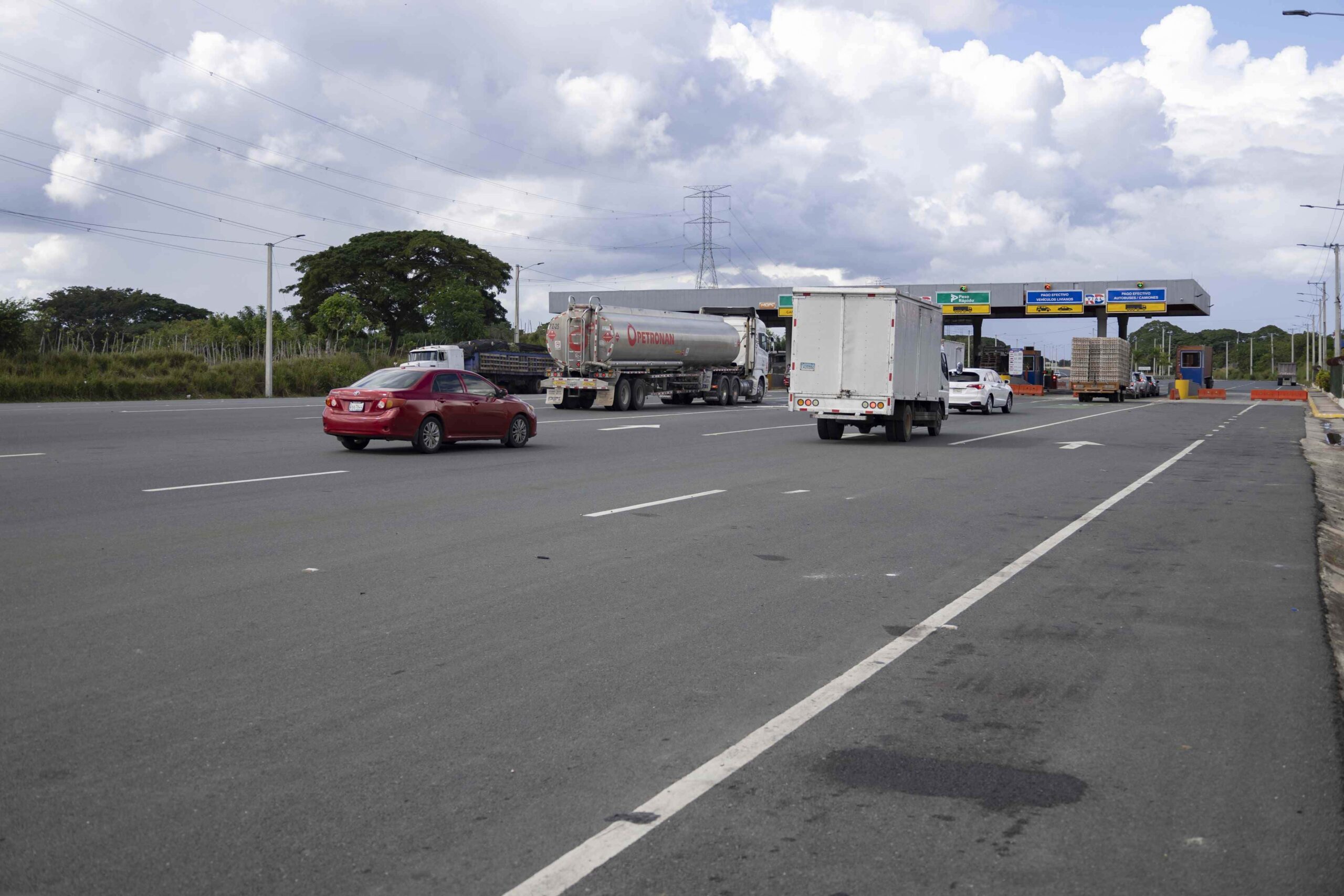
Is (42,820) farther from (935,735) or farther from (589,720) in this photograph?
(935,735)

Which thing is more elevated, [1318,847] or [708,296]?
[708,296]

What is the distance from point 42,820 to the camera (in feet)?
13.9

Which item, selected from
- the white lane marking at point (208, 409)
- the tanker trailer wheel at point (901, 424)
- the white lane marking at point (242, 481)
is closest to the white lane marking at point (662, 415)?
the tanker trailer wheel at point (901, 424)

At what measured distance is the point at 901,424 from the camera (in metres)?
24.7

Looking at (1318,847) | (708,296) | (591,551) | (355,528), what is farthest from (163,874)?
(708,296)

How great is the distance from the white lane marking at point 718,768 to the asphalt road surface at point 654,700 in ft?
0.07

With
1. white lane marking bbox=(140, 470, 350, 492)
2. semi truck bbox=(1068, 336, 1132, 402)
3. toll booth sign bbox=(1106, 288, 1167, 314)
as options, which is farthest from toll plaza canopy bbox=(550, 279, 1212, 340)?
white lane marking bbox=(140, 470, 350, 492)

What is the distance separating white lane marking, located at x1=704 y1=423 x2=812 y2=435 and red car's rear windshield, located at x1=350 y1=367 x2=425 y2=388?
787cm

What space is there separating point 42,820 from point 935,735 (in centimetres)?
357

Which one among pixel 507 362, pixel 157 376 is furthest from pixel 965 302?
pixel 157 376

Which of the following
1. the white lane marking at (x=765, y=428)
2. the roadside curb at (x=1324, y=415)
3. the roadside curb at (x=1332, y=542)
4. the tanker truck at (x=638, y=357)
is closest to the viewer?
the roadside curb at (x=1332, y=542)

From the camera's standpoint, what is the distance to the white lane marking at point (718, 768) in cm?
391

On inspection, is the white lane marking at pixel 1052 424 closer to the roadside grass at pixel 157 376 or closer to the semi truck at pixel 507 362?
the semi truck at pixel 507 362

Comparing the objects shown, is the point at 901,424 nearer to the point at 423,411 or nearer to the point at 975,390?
the point at 423,411
